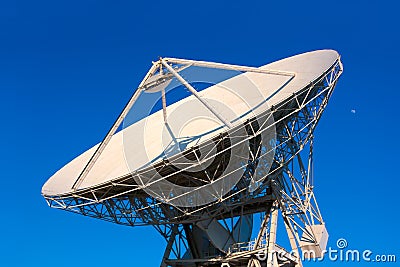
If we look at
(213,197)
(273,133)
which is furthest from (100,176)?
(273,133)

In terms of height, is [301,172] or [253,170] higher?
[301,172]

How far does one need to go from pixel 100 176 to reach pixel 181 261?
6.31 m

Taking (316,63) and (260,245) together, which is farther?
(260,245)

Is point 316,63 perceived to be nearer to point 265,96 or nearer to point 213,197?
point 265,96

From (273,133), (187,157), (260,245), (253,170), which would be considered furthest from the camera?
(260,245)

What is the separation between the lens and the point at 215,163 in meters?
22.5

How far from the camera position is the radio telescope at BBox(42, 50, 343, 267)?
71.8ft

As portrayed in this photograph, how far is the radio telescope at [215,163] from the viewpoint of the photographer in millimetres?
21891

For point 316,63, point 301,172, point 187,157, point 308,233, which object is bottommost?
point 187,157

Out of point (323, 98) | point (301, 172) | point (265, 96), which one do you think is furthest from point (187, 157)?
point (301, 172)

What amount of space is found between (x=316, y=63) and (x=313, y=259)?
8.73 m

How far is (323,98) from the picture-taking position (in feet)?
79.8

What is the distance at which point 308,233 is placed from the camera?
89.3 ft

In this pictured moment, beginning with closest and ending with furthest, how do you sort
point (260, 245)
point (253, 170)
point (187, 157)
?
1. point (187, 157)
2. point (253, 170)
3. point (260, 245)
